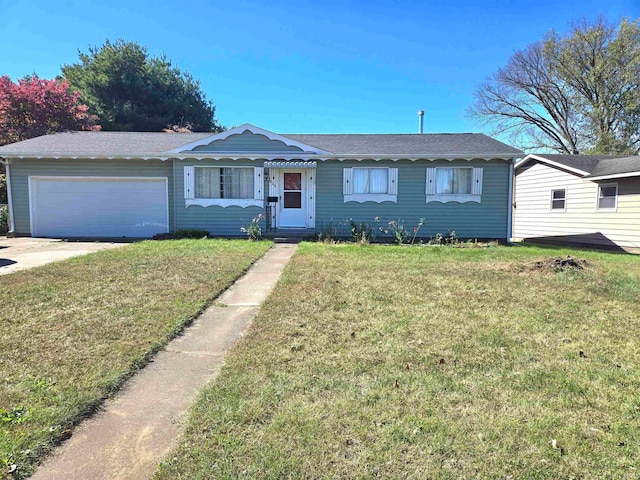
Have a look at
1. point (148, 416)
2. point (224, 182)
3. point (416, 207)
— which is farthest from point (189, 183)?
point (148, 416)

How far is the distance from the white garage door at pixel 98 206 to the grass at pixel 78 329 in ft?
17.7

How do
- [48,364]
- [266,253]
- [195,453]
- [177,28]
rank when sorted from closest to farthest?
[195,453]
[48,364]
[266,253]
[177,28]

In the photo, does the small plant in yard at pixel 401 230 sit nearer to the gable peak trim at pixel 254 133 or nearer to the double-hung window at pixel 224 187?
the gable peak trim at pixel 254 133

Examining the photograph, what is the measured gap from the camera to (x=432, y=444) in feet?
6.88

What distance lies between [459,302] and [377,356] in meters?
2.17

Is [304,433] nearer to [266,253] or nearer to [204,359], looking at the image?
[204,359]

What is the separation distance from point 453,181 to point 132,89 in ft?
82.4

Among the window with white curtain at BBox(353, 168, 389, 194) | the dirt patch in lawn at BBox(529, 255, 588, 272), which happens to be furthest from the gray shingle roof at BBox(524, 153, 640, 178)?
the window with white curtain at BBox(353, 168, 389, 194)

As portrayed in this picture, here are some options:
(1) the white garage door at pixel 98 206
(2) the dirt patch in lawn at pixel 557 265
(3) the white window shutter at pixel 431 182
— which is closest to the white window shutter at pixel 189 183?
(1) the white garage door at pixel 98 206

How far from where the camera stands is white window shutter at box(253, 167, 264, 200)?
12094 mm

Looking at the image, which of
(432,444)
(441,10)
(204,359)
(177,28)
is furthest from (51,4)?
(432,444)

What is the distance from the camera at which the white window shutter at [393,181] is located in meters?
12.2

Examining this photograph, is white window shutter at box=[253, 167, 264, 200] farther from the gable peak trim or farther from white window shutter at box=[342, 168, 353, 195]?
white window shutter at box=[342, 168, 353, 195]

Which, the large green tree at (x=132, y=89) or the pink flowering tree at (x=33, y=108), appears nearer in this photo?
the pink flowering tree at (x=33, y=108)
